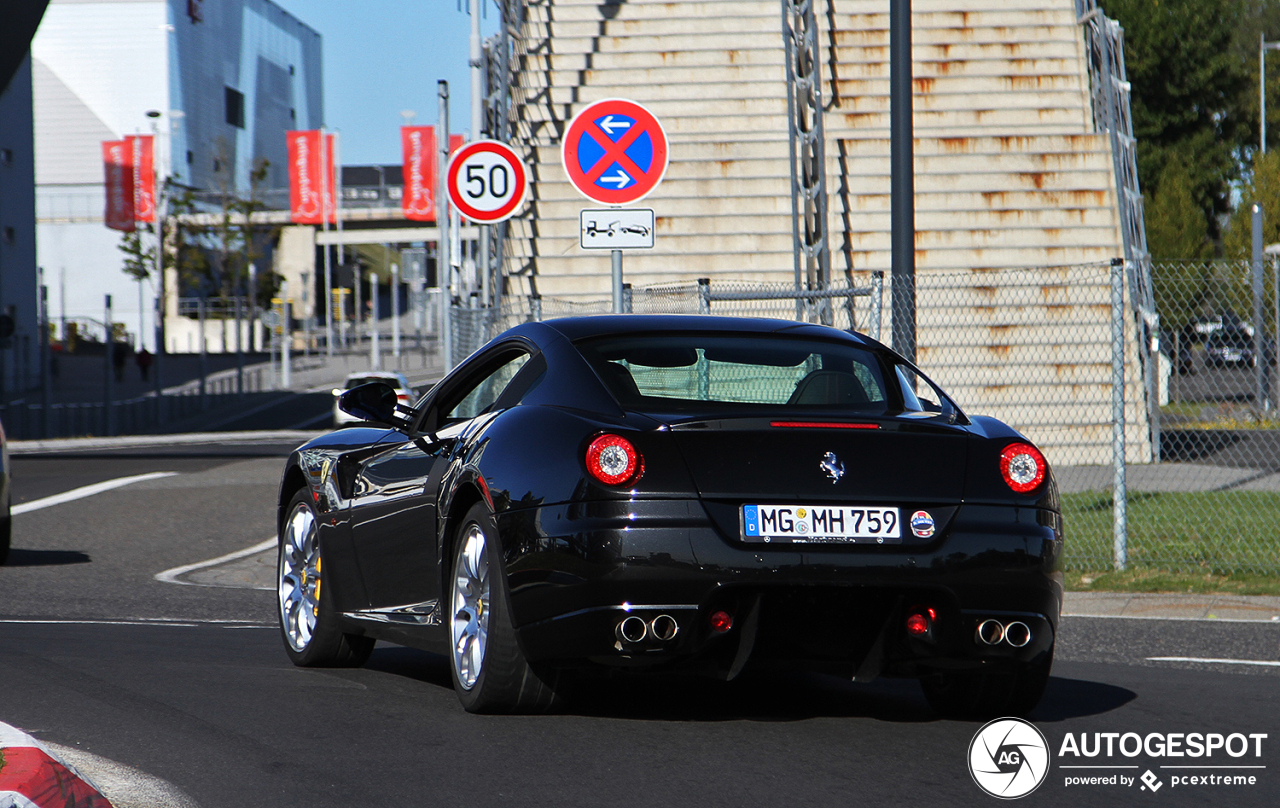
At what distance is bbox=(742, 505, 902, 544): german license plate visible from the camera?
16.1 feet

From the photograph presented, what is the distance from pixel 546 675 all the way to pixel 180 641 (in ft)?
10.1

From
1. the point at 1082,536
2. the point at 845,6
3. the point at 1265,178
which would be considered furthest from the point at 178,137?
the point at 1082,536

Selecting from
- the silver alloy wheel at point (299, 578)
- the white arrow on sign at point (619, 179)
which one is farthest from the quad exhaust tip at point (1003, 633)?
the white arrow on sign at point (619, 179)

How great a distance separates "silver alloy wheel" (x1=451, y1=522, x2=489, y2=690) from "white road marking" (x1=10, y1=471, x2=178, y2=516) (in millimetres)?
11353

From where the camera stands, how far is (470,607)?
18.0ft

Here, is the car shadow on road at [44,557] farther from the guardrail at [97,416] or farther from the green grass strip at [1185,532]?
the guardrail at [97,416]

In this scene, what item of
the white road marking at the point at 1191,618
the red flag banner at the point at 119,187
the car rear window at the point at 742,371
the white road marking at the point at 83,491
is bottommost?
the white road marking at the point at 83,491

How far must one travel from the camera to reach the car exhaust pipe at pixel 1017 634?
513 cm

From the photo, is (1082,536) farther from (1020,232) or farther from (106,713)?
(1020,232)

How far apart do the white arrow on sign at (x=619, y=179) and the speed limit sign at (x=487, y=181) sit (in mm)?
2477

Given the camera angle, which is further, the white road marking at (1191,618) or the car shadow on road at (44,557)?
the car shadow on road at (44,557)

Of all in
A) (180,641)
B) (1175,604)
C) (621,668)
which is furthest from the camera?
(1175,604)

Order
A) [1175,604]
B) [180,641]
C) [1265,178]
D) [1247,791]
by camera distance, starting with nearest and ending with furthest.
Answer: [1247,791] < [180,641] < [1175,604] < [1265,178]

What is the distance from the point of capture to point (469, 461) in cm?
548
